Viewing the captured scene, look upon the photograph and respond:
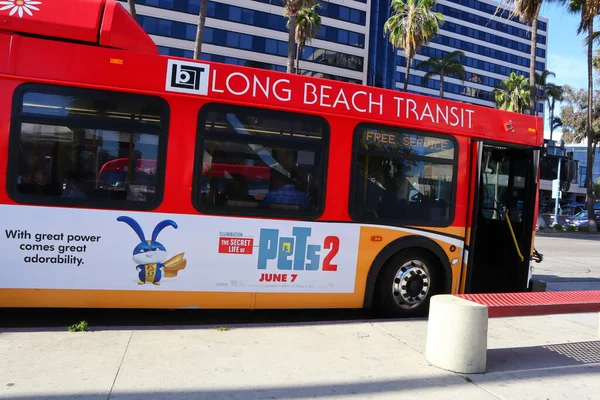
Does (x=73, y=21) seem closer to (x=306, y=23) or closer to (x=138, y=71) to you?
(x=138, y=71)

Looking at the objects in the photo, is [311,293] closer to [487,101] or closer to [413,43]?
[413,43]

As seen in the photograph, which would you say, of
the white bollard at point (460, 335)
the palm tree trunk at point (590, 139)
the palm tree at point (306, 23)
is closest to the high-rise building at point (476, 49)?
the palm tree at point (306, 23)

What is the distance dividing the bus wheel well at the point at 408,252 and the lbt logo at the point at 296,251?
0.53m

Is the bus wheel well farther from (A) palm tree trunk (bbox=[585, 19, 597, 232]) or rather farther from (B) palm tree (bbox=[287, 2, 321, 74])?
(B) palm tree (bbox=[287, 2, 321, 74])

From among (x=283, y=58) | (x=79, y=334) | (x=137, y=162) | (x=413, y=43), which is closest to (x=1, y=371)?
(x=79, y=334)

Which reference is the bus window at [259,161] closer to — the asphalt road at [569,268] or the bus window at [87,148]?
the bus window at [87,148]

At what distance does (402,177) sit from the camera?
5820 millimetres

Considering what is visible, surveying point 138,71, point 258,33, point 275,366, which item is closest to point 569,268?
point 275,366

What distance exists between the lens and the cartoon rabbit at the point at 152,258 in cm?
491

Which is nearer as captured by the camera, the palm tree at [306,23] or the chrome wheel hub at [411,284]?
the chrome wheel hub at [411,284]

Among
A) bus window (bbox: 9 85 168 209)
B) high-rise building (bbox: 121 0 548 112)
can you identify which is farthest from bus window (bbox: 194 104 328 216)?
high-rise building (bbox: 121 0 548 112)

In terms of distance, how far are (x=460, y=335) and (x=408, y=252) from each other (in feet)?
5.94

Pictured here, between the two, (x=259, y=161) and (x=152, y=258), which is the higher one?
(x=259, y=161)

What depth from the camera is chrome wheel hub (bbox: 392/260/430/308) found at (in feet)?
19.2
